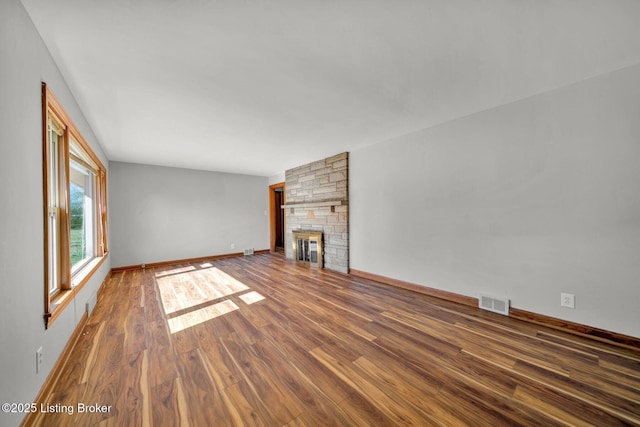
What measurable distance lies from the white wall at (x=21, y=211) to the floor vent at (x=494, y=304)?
367 centimetres

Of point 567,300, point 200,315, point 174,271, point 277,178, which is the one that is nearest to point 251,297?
point 200,315

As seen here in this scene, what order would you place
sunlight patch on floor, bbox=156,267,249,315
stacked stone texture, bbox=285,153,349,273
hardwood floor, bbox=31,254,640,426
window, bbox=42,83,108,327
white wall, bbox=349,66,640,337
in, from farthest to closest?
stacked stone texture, bbox=285,153,349,273
sunlight patch on floor, bbox=156,267,249,315
white wall, bbox=349,66,640,337
window, bbox=42,83,108,327
hardwood floor, bbox=31,254,640,426

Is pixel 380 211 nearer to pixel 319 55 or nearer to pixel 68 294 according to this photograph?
pixel 319 55

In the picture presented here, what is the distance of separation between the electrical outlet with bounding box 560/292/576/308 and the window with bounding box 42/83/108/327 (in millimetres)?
4156

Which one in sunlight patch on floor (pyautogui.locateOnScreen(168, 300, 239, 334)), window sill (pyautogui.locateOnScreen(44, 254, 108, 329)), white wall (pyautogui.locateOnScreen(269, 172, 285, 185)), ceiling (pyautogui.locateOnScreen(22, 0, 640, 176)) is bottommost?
sunlight patch on floor (pyautogui.locateOnScreen(168, 300, 239, 334))

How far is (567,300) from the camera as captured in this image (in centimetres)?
216

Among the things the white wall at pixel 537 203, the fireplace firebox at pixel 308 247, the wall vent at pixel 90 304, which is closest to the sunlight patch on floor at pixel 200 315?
the wall vent at pixel 90 304

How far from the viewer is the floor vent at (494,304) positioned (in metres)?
2.48

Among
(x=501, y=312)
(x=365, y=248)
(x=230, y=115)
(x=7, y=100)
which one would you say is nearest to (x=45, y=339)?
(x=7, y=100)

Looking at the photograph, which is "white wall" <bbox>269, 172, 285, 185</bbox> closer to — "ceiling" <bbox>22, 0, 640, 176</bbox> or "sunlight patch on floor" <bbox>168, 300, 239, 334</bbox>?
"ceiling" <bbox>22, 0, 640, 176</bbox>

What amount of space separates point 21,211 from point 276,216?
6143 millimetres

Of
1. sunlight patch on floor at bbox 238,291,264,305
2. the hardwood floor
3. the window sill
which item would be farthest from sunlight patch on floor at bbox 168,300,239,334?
the window sill

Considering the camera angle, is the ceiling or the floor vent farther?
the floor vent

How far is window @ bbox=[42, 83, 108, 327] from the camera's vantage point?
1531mm
